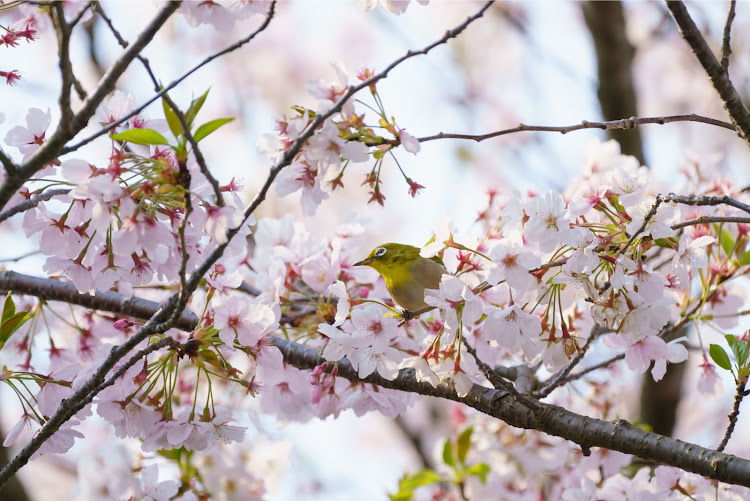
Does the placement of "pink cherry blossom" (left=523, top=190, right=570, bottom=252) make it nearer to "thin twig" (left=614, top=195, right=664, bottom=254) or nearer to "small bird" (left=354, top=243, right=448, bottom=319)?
"thin twig" (left=614, top=195, right=664, bottom=254)

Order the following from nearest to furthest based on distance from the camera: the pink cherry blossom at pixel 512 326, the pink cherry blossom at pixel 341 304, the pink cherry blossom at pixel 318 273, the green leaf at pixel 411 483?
the pink cherry blossom at pixel 512 326, the pink cherry blossom at pixel 341 304, the pink cherry blossom at pixel 318 273, the green leaf at pixel 411 483

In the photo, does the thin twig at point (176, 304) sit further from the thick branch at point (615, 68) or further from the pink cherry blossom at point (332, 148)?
the thick branch at point (615, 68)

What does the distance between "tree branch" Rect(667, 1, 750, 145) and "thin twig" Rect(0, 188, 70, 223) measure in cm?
163

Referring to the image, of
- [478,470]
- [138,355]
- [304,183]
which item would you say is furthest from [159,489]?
[478,470]

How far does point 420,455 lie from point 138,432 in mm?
4250

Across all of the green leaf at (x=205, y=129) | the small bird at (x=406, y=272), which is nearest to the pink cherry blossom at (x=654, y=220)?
the small bird at (x=406, y=272)

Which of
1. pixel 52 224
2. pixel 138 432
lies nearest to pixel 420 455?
pixel 138 432

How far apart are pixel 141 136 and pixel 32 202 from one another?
17.0 inches

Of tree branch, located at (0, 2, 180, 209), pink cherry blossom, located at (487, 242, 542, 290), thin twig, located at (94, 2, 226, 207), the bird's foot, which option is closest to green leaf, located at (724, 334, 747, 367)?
pink cherry blossom, located at (487, 242, 542, 290)

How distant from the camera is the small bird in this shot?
2699 mm

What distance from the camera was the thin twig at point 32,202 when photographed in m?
1.80

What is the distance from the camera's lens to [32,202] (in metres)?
1.86

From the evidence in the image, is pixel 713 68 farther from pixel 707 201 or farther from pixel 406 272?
pixel 406 272

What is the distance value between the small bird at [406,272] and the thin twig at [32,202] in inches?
49.5
